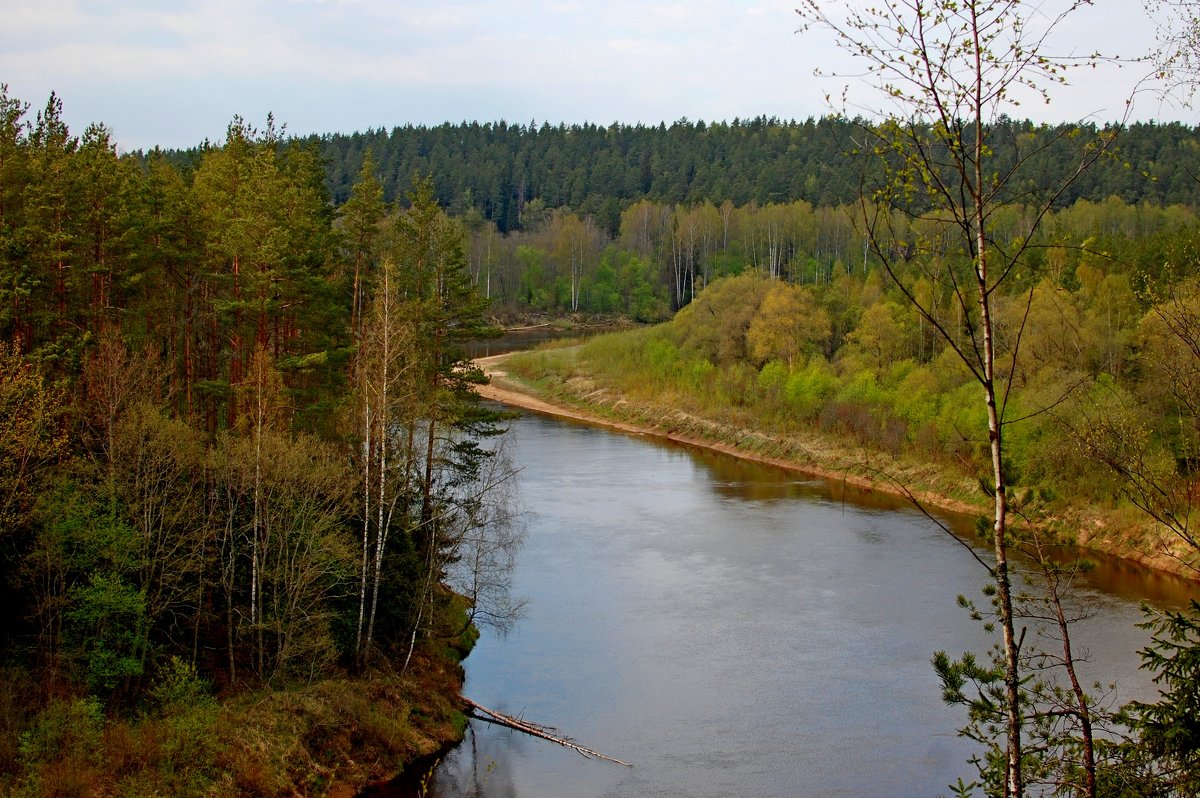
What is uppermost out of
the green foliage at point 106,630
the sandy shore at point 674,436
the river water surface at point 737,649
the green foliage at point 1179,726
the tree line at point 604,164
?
the tree line at point 604,164

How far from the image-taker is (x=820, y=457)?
45.6 meters

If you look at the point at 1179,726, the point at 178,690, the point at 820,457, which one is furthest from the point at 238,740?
the point at 820,457

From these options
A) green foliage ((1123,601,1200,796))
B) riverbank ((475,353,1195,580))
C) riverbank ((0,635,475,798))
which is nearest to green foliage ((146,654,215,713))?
riverbank ((0,635,475,798))

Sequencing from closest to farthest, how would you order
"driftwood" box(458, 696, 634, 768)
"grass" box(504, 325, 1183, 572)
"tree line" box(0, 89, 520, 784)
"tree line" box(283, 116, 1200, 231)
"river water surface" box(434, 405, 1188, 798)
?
"tree line" box(0, 89, 520, 784) → "river water surface" box(434, 405, 1188, 798) → "driftwood" box(458, 696, 634, 768) → "grass" box(504, 325, 1183, 572) → "tree line" box(283, 116, 1200, 231)

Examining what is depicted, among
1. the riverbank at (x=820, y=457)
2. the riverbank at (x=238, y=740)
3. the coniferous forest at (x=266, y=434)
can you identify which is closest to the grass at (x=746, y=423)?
the riverbank at (x=820, y=457)

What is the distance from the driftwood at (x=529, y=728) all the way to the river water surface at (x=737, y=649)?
191 mm

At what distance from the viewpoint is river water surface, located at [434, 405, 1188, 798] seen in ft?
60.7

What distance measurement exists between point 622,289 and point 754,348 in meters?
45.6

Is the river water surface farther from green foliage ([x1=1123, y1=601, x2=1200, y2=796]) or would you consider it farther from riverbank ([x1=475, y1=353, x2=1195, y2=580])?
green foliage ([x1=1123, y1=601, x2=1200, y2=796])

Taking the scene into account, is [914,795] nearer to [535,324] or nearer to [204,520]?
[204,520]

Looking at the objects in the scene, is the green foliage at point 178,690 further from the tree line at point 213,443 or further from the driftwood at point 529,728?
the driftwood at point 529,728

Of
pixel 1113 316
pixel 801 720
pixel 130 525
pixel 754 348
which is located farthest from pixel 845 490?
pixel 130 525

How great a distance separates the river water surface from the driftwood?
191 millimetres

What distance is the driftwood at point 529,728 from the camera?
19.1 m
